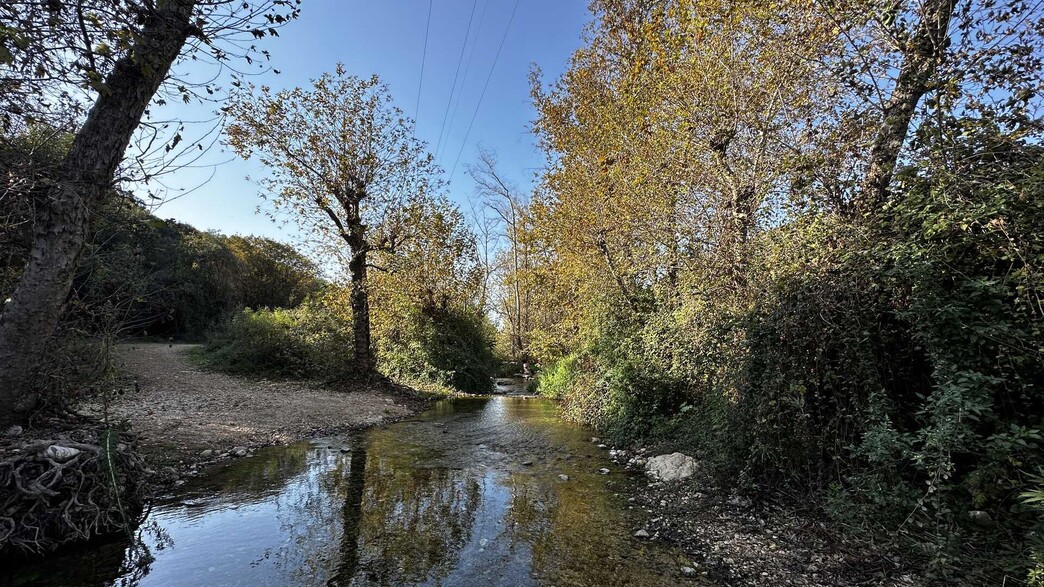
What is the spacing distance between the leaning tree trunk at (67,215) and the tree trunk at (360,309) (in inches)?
353

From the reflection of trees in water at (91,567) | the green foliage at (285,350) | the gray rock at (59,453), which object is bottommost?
the reflection of trees in water at (91,567)

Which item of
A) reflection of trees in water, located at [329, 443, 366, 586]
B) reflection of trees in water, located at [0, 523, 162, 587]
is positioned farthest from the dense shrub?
reflection of trees in water, located at [0, 523, 162, 587]

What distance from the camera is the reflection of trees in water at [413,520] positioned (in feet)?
11.6

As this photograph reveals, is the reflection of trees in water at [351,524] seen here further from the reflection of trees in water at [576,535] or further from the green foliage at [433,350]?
the green foliage at [433,350]

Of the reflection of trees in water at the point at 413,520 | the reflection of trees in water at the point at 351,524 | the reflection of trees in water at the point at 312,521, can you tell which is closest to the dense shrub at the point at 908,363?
the reflection of trees in water at the point at 413,520

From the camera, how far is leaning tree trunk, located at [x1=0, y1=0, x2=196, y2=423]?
4.20m

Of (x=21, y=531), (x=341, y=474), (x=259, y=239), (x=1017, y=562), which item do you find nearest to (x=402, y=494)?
(x=341, y=474)

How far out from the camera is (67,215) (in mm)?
4324

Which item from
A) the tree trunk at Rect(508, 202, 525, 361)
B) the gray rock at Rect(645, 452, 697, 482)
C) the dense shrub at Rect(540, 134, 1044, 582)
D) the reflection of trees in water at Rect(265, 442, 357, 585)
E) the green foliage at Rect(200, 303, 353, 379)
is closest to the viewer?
the dense shrub at Rect(540, 134, 1044, 582)

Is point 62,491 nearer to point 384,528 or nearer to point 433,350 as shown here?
point 384,528

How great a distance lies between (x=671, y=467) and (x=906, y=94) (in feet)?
16.3

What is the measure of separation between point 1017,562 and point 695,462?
3.24 metres

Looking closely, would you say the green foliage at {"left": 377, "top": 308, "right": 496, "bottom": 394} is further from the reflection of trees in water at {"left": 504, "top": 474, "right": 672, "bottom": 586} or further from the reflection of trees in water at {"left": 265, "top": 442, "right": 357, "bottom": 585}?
the reflection of trees in water at {"left": 504, "top": 474, "right": 672, "bottom": 586}

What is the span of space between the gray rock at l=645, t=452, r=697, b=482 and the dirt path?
6222 mm
